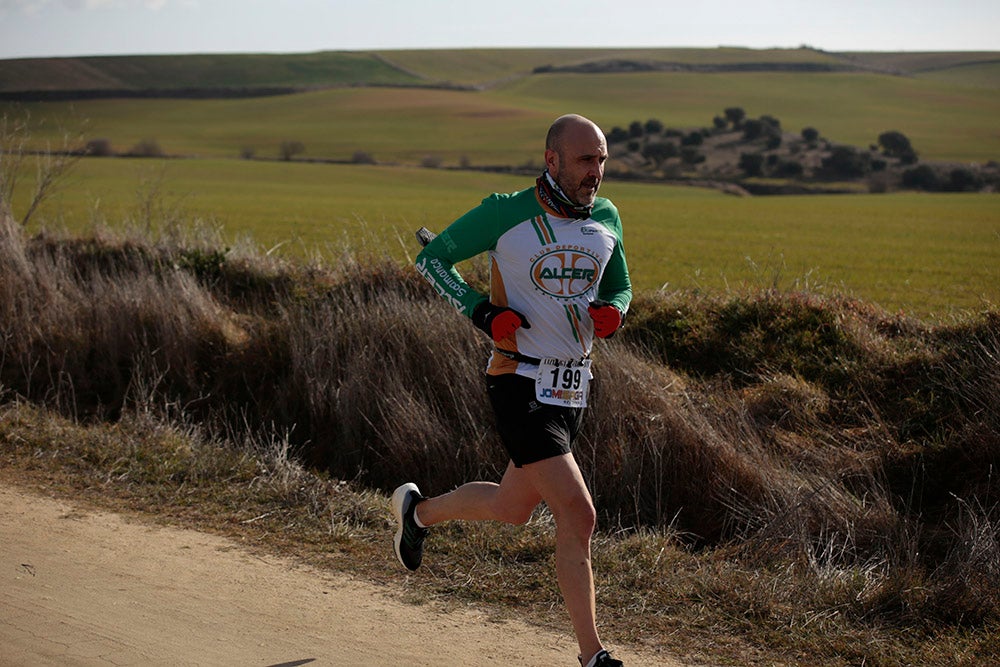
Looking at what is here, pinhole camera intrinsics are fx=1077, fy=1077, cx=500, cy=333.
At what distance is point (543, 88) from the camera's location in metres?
118

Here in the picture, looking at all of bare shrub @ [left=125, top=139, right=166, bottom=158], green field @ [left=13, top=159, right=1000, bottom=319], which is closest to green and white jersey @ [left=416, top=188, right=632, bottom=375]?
green field @ [left=13, top=159, right=1000, bottom=319]

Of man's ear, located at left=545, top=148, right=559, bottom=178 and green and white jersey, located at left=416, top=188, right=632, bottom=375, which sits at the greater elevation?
man's ear, located at left=545, top=148, right=559, bottom=178

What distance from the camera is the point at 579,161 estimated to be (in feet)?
14.6

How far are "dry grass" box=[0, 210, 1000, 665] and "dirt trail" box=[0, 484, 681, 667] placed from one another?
1.15ft

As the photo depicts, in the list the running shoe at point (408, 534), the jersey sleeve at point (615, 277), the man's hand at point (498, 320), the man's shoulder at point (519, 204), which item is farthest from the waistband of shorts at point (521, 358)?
the running shoe at point (408, 534)

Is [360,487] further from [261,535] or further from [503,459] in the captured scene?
[261,535]

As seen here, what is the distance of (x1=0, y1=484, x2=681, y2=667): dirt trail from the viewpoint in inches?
183

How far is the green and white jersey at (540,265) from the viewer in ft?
14.9

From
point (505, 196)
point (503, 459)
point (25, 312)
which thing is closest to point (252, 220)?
point (25, 312)

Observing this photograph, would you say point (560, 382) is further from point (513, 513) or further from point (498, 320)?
point (513, 513)

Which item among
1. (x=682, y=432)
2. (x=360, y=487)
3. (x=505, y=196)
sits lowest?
(x=360, y=487)

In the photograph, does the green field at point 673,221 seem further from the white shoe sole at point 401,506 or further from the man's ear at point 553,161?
the man's ear at point 553,161

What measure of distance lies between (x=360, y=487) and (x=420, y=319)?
168cm

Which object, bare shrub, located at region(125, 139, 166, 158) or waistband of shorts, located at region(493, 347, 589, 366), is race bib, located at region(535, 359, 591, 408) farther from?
bare shrub, located at region(125, 139, 166, 158)
